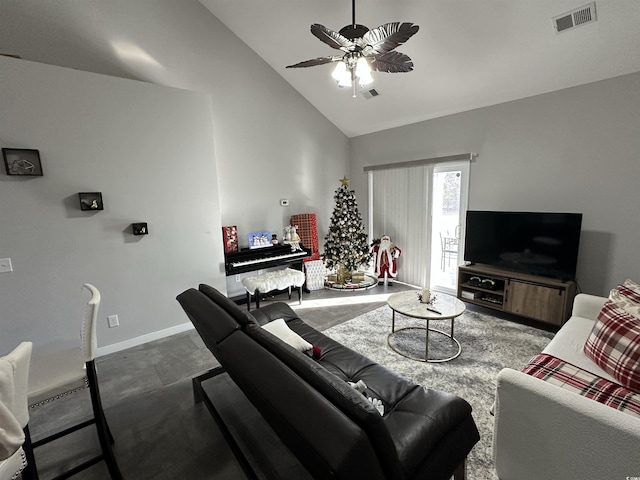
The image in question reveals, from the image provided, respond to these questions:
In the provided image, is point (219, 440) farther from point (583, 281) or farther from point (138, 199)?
point (583, 281)

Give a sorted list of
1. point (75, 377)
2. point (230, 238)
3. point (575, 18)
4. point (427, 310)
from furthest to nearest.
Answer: point (230, 238) < point (427, 310) < point (575, 18) < point (75, 377)

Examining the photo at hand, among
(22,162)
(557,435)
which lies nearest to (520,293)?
(557,435)

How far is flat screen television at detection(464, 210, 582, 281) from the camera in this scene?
10.1 ft

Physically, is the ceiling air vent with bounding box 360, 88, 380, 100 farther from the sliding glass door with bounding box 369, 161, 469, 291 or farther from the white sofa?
the white sofa

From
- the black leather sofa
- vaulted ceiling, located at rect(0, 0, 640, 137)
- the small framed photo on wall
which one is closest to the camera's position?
the black leather sofa

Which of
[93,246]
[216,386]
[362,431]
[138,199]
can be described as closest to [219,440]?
[216,386]

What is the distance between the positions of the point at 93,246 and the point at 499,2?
445 cm

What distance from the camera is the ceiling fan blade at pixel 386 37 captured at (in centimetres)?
182

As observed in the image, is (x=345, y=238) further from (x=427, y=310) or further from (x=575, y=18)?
(x=575, y=18)

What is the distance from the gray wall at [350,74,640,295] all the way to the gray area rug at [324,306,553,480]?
1.11 m

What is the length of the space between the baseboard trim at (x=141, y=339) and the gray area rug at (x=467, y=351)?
69.8 inches

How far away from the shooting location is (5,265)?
2477mm

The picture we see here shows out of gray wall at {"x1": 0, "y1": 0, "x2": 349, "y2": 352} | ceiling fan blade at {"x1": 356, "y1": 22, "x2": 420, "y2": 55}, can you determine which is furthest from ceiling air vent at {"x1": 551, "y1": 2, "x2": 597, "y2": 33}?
gray wall at {"x1": 0, "y1": 0, "x2": 349, "y2": 352}

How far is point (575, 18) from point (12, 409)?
174 inches
